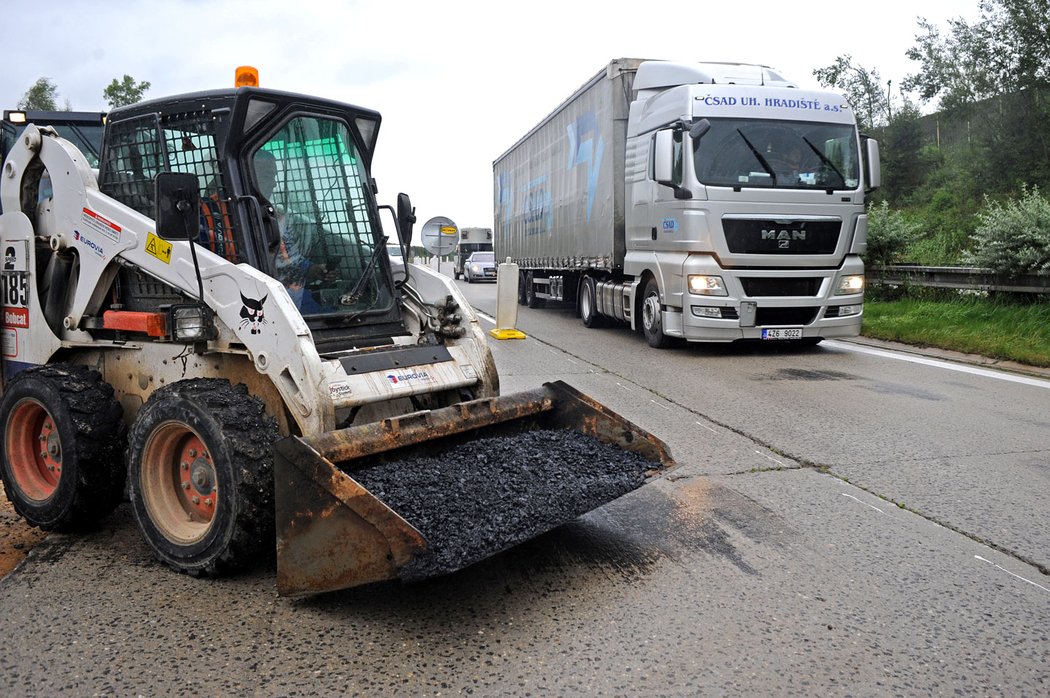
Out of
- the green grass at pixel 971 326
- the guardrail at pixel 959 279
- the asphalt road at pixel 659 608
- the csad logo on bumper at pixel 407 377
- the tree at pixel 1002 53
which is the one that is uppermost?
the tree at pixel 1002 53

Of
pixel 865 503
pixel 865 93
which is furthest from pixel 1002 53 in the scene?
pixel 865 503

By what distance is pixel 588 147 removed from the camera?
16.3 m

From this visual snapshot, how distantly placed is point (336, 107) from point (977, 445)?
5328 millimetres

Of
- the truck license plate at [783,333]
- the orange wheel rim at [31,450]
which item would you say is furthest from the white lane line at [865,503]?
the truck license plate at [783,333]

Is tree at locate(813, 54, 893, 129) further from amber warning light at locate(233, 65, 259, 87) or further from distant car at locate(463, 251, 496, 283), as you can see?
amber warning light at locate(233, 65, 259, 87)

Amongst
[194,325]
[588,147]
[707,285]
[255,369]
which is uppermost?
[588,147]

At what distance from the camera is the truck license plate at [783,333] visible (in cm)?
1241

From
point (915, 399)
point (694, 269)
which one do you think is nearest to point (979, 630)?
point (915, 399)

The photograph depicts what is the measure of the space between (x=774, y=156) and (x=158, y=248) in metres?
9.38

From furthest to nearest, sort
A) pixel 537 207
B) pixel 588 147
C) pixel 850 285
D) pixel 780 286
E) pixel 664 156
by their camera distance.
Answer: pixel 537 207 < pixel 588 147 < pixel 850 285 < pixel 780 286 < pixel 664 156

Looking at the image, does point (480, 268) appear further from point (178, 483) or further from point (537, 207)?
point (178, 483)

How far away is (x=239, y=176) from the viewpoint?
4.72 meters

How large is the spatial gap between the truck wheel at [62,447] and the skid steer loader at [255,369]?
0.04 feet

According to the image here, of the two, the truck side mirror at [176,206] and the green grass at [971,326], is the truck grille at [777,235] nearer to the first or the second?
the green grass at [971,326]
